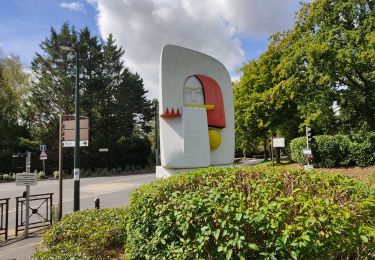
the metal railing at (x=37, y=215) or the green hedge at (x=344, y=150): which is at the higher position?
the green hedge at (x=344, y=150)

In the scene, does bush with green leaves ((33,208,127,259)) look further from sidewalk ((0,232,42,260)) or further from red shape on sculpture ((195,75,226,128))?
red shape on sculpture ((195,75,226,128))

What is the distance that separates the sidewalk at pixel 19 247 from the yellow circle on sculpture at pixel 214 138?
4.40m

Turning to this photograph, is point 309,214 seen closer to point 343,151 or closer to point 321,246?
point 321,246

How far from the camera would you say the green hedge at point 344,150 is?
17.9 meters

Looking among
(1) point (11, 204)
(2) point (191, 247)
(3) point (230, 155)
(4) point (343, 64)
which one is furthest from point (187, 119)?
(4) point (343, 64)

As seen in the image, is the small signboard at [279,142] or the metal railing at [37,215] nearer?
the metal railing at [37,215]

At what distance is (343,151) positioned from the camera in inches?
756

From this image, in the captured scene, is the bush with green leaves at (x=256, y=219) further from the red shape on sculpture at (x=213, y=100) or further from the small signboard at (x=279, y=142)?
the small signboard at (x=279, y=142)

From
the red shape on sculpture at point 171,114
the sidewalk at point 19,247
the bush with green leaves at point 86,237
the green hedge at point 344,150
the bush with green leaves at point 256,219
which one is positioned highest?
the red shape on sculpture at point 171,114

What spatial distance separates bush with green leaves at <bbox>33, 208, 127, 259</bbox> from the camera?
14.9 feet

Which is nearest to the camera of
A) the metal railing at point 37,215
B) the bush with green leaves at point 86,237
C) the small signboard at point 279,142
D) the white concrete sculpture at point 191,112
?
the bush with green leaves at point 86,237

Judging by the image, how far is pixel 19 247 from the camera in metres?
6.94

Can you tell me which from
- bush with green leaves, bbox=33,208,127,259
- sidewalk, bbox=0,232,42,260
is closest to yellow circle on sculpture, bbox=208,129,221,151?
bush with green leaves, bbox=33,208,127,259

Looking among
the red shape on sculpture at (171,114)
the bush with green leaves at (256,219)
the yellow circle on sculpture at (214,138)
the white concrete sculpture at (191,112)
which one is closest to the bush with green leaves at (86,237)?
the bush with green leaves at (256,219)
